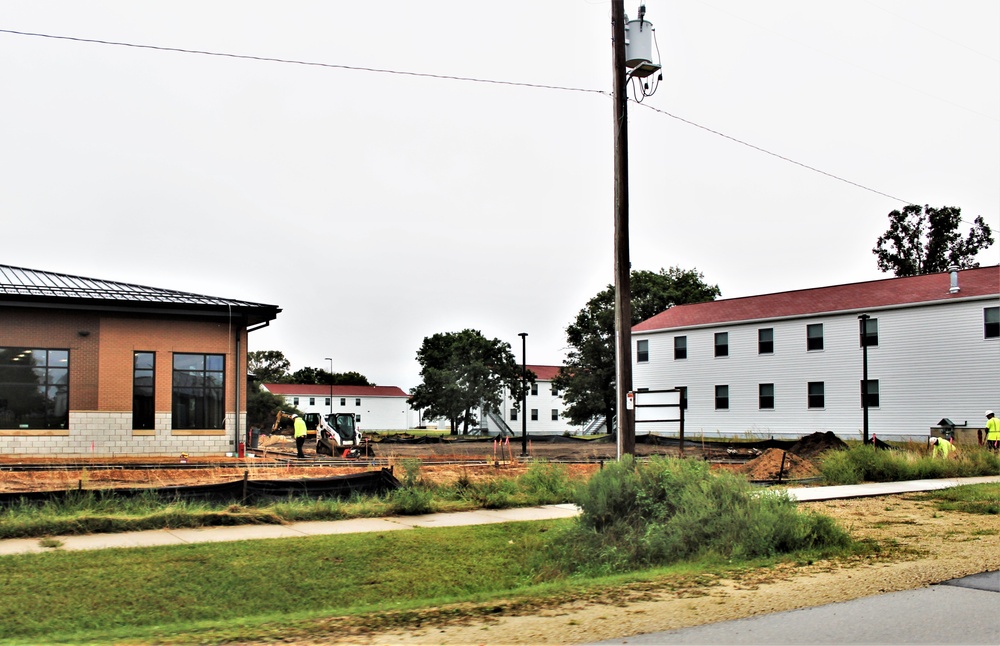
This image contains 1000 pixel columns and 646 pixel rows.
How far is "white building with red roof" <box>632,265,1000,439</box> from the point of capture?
4128 centimetres

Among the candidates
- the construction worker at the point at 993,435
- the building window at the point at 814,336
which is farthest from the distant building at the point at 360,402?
the construction worker at the point at 993,435

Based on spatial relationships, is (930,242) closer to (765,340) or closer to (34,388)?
(765,340)

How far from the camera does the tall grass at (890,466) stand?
21130 mm

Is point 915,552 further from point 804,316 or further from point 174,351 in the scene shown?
point 804,316

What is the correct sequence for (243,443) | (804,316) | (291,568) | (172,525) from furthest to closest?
(804,316) < (243,443) < (172,525) < (291,568)

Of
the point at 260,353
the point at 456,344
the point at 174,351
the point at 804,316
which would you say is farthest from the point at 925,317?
the point at 260,353

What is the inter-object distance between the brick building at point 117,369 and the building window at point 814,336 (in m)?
30.1

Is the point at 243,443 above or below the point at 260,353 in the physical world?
below

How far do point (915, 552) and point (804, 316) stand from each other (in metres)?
38.9

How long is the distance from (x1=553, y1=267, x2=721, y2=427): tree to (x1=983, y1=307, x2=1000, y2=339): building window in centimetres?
2895

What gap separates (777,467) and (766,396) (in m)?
25.3

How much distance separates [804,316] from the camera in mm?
47562

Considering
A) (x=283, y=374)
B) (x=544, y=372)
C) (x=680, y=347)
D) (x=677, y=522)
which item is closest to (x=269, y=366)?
(x=283, y=374)

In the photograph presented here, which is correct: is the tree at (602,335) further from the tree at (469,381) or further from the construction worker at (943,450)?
the construction worker at (943,450)
